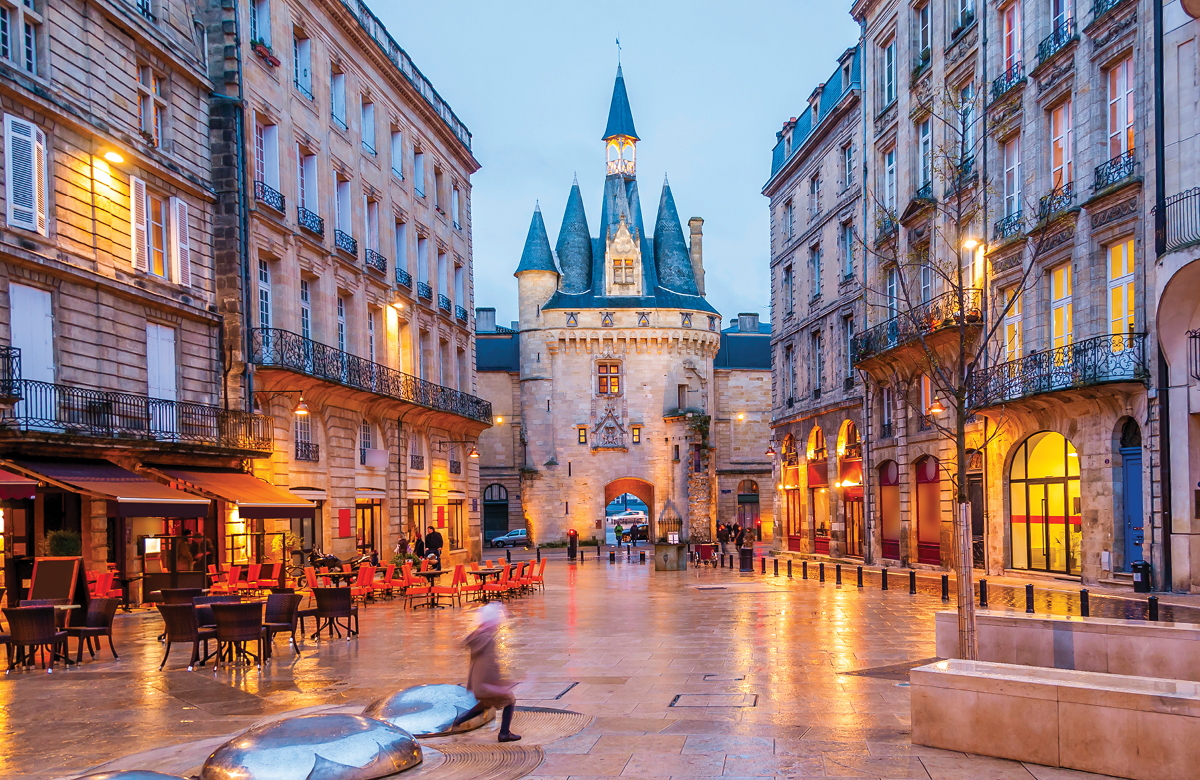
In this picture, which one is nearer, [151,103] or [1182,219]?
[1182,219]

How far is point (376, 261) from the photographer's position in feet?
103

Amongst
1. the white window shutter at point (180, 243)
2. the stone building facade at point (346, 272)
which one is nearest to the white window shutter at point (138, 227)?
the white window shutter at point (180, 243)

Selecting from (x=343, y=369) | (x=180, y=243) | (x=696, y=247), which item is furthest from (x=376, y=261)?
(x=696, y=247)

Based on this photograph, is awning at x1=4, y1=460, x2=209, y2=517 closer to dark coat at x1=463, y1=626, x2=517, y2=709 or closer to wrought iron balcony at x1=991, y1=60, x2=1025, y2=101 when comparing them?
dark coat at x1=463, y1=626, x2=517, y2=709

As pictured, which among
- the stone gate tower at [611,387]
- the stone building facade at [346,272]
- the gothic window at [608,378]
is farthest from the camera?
the gothic window at [608,378]

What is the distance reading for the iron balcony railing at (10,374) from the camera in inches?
639

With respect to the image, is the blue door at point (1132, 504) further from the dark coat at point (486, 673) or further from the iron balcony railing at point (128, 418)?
the iron balcony railing at point (128, 418)

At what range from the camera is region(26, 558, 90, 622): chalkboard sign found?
46.4 ft

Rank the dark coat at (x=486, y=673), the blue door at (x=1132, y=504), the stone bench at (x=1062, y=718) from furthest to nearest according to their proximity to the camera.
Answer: the blue door at (x=1132, y=504)
the dark coat at (x=486, y=673)
the stone bench at (x=1062, y=718)

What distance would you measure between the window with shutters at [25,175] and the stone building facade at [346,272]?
580 centimetres

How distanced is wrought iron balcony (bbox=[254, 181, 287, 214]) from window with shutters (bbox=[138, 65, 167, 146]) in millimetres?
2760

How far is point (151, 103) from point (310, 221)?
607cm

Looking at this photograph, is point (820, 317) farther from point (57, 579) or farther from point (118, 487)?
point (57, 579)

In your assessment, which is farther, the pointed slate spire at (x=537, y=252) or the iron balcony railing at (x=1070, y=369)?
the pointed slate spire at (x=537, y=252)
